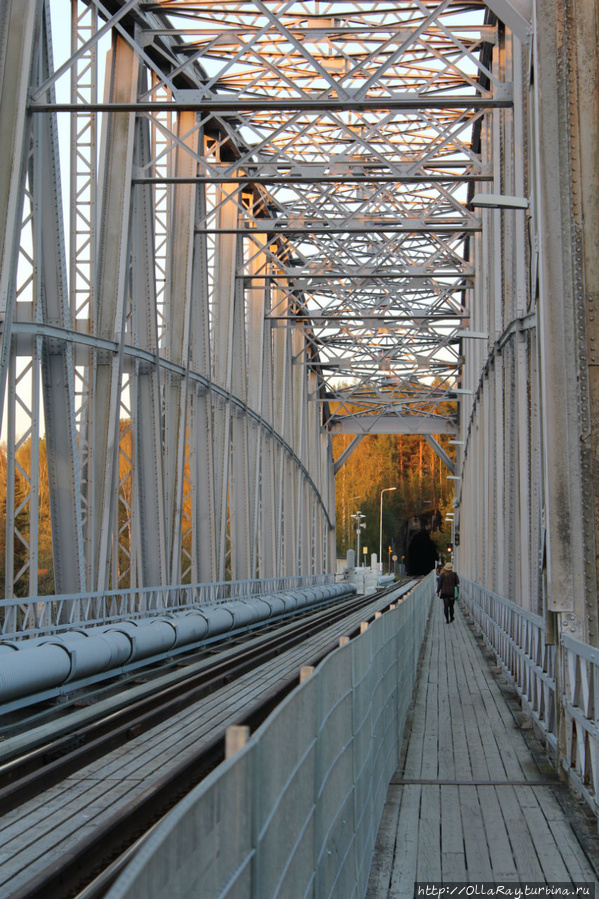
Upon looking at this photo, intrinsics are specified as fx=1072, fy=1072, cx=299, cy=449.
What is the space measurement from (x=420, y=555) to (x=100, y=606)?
10004cm

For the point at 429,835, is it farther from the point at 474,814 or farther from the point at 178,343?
the point at 178,343

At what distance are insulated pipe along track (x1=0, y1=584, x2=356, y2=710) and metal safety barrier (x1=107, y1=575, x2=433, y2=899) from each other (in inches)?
164

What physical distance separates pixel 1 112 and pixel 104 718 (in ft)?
30.3

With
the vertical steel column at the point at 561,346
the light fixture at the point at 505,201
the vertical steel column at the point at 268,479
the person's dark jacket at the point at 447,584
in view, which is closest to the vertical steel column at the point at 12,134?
the light fixture at the point at 505,201

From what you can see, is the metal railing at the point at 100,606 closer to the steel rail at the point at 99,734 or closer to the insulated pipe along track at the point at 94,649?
the insulated pipe along track at the point at 94,649

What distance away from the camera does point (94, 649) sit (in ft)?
39.5

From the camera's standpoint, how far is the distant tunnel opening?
11300 cm

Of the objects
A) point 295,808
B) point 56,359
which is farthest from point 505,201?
point 295,808

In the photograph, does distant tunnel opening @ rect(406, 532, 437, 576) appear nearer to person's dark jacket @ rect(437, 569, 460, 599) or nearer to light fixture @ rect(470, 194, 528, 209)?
person's dark jacket @ rect(437, 569, 460, 599)

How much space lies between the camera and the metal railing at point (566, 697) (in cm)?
633

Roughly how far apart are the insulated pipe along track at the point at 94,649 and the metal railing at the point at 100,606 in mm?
537

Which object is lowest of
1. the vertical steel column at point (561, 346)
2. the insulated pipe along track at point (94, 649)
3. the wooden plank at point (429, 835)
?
the wooden plank at point (429, 835)

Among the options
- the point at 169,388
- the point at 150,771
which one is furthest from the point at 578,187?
the point at 169,388

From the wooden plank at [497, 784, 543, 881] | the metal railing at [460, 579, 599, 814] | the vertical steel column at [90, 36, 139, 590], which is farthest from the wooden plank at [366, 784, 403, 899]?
the vertical steel column at [90, 36, 139, 590]
